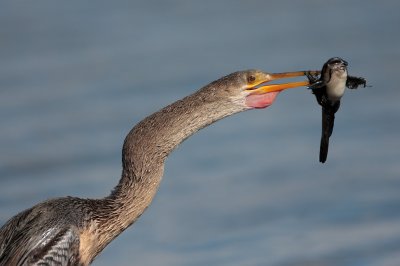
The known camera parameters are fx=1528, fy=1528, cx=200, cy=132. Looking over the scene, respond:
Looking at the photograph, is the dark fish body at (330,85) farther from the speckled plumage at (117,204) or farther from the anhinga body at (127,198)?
the speckled plumage at (117,204)

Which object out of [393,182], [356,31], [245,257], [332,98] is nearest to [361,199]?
[393,182]

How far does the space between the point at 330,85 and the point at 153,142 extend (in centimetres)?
172

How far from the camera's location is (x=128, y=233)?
16.4 meters

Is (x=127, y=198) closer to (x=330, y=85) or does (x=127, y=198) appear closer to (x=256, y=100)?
(x=256, y=100)

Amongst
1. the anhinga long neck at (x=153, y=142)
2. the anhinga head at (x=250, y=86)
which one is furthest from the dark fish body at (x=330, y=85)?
the anhinga long neck at (x=153, y=142)

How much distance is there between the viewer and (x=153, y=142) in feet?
44.2

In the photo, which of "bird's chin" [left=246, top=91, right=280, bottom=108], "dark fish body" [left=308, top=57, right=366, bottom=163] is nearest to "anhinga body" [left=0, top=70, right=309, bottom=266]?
"bird's chin" [left=246, top=91, right=280, bottom=108]

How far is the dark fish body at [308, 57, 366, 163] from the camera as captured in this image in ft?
45.2

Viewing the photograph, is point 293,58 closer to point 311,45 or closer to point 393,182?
point 311,45

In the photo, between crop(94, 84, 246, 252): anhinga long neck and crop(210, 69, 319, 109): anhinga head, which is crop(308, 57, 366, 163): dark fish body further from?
crop(94, 84, 246, 252): anhinga long neck

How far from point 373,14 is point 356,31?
660 mm

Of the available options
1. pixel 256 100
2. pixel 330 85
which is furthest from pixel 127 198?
pixel 330 85

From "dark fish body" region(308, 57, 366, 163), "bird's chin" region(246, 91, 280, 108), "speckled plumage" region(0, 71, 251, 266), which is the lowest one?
"speckled plumage" region(0, 71, 251, 266)

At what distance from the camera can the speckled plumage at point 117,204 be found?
13.0m
